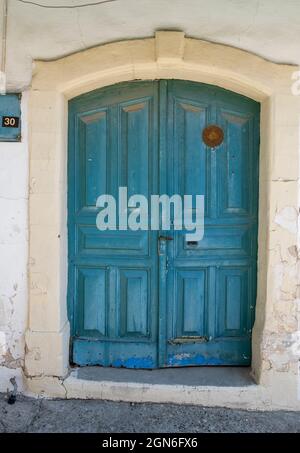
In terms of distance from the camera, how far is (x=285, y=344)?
11.8 feet

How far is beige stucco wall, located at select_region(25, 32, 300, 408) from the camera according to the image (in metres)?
3.55

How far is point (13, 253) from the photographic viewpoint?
3.66m

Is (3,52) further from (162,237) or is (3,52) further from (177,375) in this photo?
(177,375)

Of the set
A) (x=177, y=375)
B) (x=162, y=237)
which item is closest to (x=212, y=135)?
(x=162, y=237)

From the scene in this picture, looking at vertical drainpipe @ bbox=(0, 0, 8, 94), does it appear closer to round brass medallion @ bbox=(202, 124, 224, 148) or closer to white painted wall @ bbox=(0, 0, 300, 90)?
white painted wall @ bbox=(0, 0, 300, 90)

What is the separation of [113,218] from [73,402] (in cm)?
147

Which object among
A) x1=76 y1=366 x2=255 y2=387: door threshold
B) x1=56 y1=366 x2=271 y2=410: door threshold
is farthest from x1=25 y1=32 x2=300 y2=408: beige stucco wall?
x1=76 y1=366 x2=255 y2=387: door threshold

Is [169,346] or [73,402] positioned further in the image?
[169,346]

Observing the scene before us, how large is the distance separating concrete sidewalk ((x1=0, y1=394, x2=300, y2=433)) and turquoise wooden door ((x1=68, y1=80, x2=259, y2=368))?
0.41 m

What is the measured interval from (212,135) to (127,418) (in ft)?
7.46

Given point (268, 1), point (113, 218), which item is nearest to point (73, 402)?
point (113, 218)

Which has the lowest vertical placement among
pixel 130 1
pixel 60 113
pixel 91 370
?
pixel 91 370

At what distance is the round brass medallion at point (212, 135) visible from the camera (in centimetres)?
379
